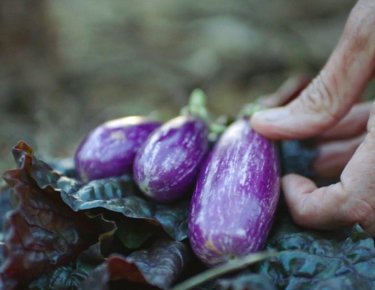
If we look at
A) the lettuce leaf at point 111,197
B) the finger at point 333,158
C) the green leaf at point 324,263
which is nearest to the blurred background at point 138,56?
the lettuce leaf at point 111,197

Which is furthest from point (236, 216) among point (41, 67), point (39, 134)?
point (41, 67)

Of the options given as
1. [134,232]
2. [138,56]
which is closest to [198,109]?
[134,232]

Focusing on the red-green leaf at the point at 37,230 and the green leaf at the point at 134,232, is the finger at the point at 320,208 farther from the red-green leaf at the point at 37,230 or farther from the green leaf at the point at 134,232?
the red-green leaf at the point at 37,230

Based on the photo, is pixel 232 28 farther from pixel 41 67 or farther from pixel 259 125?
pixel 259 125

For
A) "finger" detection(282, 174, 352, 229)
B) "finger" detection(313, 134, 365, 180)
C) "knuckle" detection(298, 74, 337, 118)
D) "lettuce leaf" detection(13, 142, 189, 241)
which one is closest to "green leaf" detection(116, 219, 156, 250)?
"lettuce leaf" detection(13, 142, 189, 241)

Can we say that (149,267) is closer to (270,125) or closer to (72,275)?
(72,275)

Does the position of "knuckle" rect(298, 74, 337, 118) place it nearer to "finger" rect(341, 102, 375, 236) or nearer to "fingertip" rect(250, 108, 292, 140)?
"fingertip" rect(250, 108, 292, 140)
